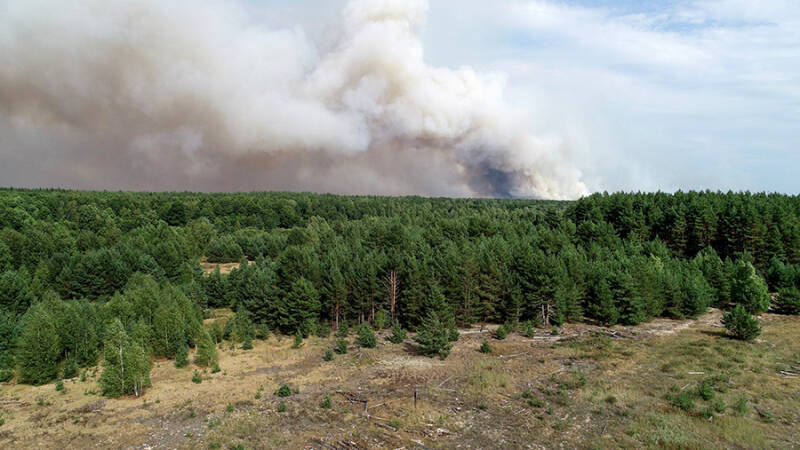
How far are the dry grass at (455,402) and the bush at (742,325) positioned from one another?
1.19 meters

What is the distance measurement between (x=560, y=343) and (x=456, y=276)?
A: 579 inches

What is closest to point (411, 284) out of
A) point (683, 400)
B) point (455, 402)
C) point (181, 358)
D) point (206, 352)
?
point (455, 402)

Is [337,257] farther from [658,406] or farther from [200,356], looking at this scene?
[658,406]

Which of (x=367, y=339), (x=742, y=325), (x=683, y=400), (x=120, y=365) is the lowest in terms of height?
(x=367, y=339)

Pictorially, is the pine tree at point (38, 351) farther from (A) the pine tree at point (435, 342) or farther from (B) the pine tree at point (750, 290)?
(B) the pine tree at point (750, 290)

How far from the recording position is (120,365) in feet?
110

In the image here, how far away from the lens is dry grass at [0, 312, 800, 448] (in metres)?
25.4

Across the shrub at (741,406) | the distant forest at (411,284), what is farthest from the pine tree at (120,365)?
the shrub at (741,406)

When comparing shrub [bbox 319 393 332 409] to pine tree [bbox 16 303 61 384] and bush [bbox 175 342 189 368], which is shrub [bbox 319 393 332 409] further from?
pine tree [bbox 16 303 61 384]

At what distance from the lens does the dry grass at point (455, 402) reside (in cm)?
2544

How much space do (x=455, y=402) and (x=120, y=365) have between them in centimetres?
2764

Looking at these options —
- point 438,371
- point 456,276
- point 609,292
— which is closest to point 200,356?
point 438,371

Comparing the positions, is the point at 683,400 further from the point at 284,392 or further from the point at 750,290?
the point at 750,290

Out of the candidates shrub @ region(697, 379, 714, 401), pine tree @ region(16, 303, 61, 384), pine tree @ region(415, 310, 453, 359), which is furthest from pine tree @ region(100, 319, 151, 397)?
shrub @ region(697, 379, 714, 401)
